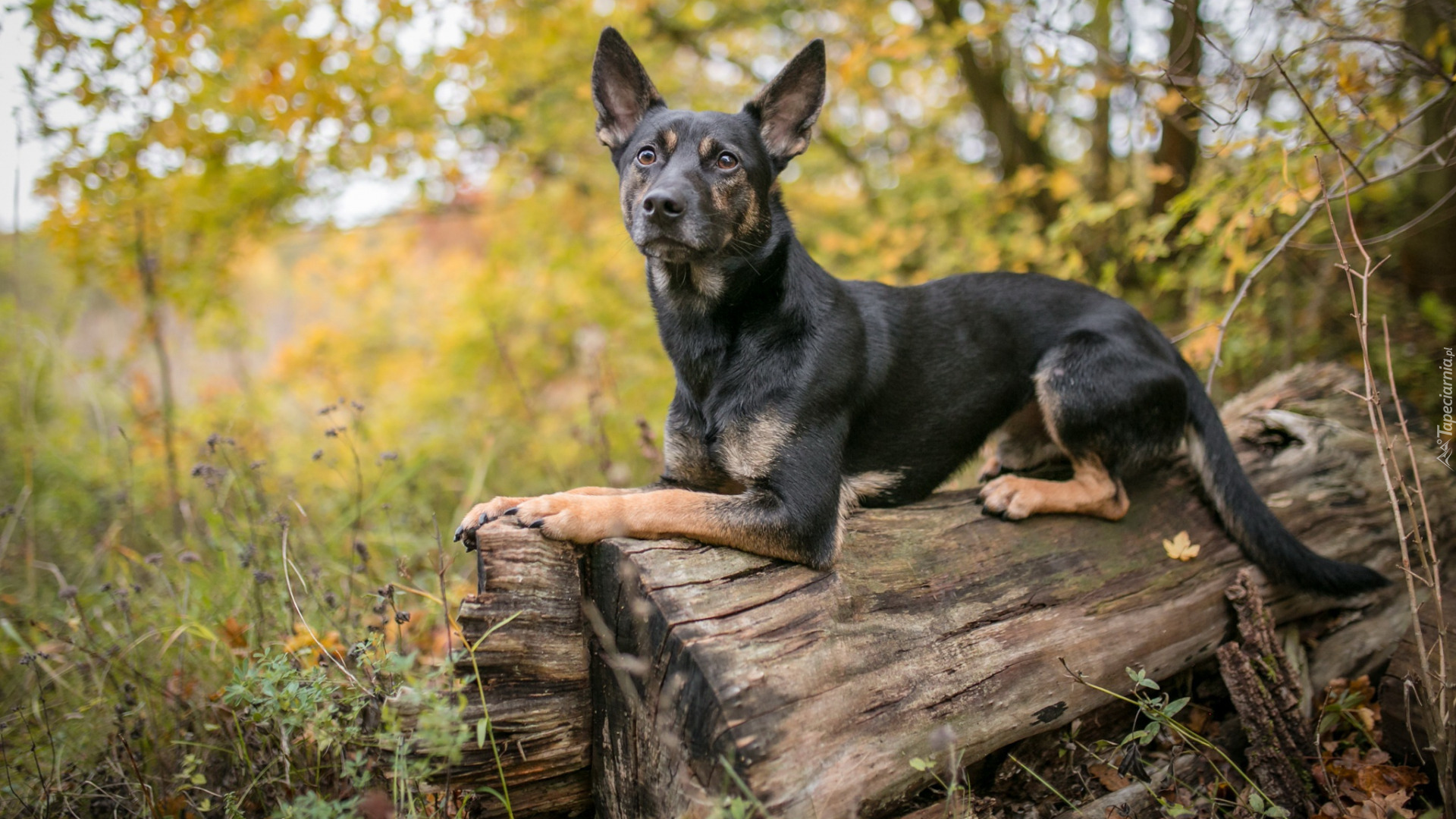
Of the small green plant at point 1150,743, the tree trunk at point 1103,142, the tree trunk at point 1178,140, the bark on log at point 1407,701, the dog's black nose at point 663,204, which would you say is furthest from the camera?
the tree trunk at point 1103,142

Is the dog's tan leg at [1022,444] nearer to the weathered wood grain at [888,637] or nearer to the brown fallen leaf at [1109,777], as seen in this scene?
the weathered wood grain at [888,637]

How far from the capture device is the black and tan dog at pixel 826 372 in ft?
9.95

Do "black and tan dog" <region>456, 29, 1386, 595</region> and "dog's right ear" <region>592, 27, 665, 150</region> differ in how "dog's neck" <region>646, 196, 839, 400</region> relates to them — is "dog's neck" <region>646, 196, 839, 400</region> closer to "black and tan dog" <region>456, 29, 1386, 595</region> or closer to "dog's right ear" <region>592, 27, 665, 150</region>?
"black and tan dog" <region>456, 29, 1386, 595</region>

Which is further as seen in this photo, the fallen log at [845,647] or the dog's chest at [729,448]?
the dog's chest at [729,448]

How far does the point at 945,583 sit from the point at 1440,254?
541 centimetres

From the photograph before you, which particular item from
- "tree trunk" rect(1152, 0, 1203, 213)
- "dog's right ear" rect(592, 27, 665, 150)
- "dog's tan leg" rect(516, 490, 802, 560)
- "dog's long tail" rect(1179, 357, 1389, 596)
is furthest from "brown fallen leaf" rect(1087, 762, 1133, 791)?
"tree trunk" rect(1152, 0, 1203, 213)

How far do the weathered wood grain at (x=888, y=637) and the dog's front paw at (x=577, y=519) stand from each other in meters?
0.07

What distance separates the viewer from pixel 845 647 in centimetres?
255

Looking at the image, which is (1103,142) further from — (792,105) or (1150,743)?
(1150,743)

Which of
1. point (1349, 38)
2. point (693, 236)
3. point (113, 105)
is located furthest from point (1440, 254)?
point (113, 105)

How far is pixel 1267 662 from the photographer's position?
305 centimetres

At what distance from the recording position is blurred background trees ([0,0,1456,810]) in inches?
160

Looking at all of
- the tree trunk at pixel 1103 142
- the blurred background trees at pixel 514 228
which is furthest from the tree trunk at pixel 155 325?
the tree trunk at pixel 1103 142

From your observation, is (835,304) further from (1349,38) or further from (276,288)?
(276,288)
